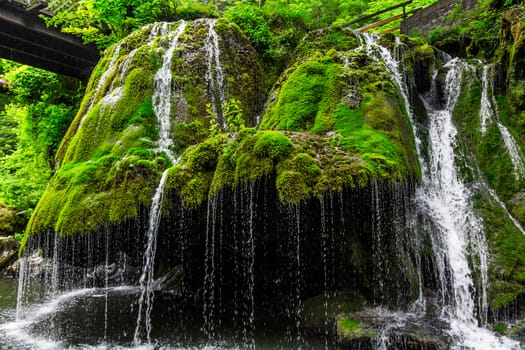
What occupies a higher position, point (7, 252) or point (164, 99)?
point (164, 99)

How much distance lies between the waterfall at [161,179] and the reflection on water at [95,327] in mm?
191

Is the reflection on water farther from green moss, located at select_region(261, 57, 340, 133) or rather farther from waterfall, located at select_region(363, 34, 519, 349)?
green moss, located at select_region(261, 57, 340, 133)

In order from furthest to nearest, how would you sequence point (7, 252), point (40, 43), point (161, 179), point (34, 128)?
point (34, 128)
point (40, 43)
point (7, 252)
point (161, 179)

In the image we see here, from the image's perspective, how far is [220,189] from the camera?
6309 millimetres

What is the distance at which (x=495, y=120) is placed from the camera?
29.9ft

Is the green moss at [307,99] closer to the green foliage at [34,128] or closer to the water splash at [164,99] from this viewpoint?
the water splash at [164,99]

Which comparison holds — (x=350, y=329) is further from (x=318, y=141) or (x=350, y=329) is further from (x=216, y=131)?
(x=216, y=131)

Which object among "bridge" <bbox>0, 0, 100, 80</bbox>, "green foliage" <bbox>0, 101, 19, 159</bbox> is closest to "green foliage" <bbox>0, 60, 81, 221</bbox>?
"bridge" <bbox>0, 0, 100, 80</bbox>

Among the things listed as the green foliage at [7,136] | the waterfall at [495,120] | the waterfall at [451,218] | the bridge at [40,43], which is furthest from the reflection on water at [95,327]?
the green foliage at [7,136]

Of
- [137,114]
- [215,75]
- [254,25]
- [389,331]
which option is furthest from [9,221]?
[389,331]

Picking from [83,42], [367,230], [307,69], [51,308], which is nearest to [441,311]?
[367,230]

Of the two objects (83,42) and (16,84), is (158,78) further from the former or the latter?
(16,84)

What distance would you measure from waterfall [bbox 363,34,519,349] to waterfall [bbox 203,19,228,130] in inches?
165

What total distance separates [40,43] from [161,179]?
1175cm
